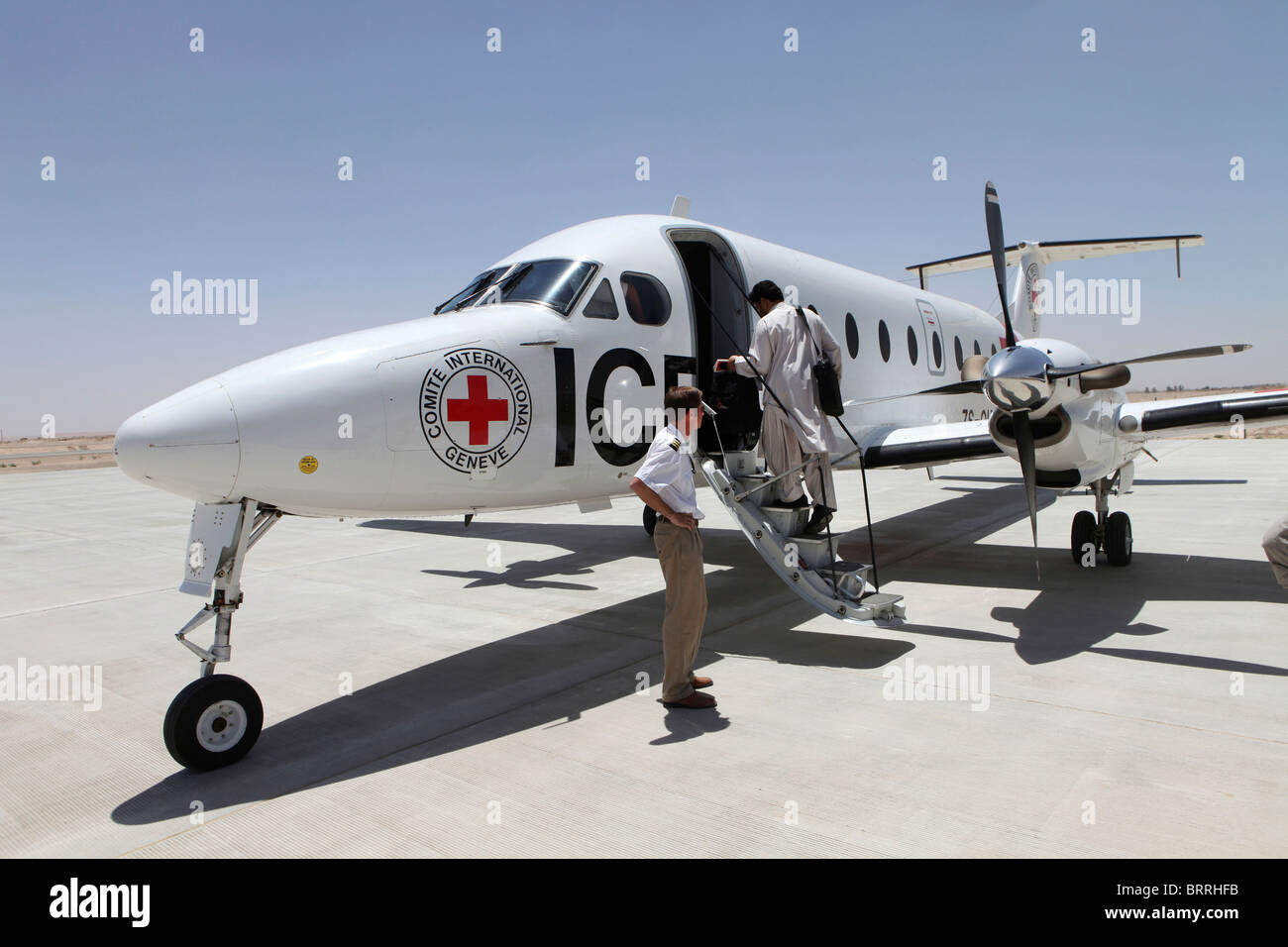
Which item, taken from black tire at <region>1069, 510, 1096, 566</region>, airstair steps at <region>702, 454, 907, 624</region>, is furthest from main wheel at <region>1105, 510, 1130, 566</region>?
airstair steps at <region>702, 454, 907, 624</region>

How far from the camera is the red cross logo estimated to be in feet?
17.9

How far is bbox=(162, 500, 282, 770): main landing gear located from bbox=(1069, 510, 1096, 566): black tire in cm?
829

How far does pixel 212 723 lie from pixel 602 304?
13.1ft

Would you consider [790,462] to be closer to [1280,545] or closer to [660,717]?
[660,717]

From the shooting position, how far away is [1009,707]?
4.97m

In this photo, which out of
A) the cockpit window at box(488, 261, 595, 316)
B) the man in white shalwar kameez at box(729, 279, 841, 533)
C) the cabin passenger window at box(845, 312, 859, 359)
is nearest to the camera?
the cockpit window at box(488, 261, 595, 316)

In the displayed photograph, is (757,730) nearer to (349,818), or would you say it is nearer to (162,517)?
(349,818)

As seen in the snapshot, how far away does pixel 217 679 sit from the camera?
454 cm

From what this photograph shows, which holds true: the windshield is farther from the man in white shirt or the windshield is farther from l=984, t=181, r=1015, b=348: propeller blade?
l=984, t=181, r=1015, b=348: propeller blade

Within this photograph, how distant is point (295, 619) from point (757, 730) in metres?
4.87

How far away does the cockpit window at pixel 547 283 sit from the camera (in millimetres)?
6387

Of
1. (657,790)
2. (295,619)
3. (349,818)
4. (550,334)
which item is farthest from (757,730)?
(295,619)

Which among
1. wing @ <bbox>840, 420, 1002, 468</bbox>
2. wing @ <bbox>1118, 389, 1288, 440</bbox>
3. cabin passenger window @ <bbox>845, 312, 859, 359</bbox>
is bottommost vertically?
wing @ <bbox>840, 420, 1002, 468</bbox>

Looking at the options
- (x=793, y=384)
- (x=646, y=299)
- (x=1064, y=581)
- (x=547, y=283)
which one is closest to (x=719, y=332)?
(x=646, y=299)
